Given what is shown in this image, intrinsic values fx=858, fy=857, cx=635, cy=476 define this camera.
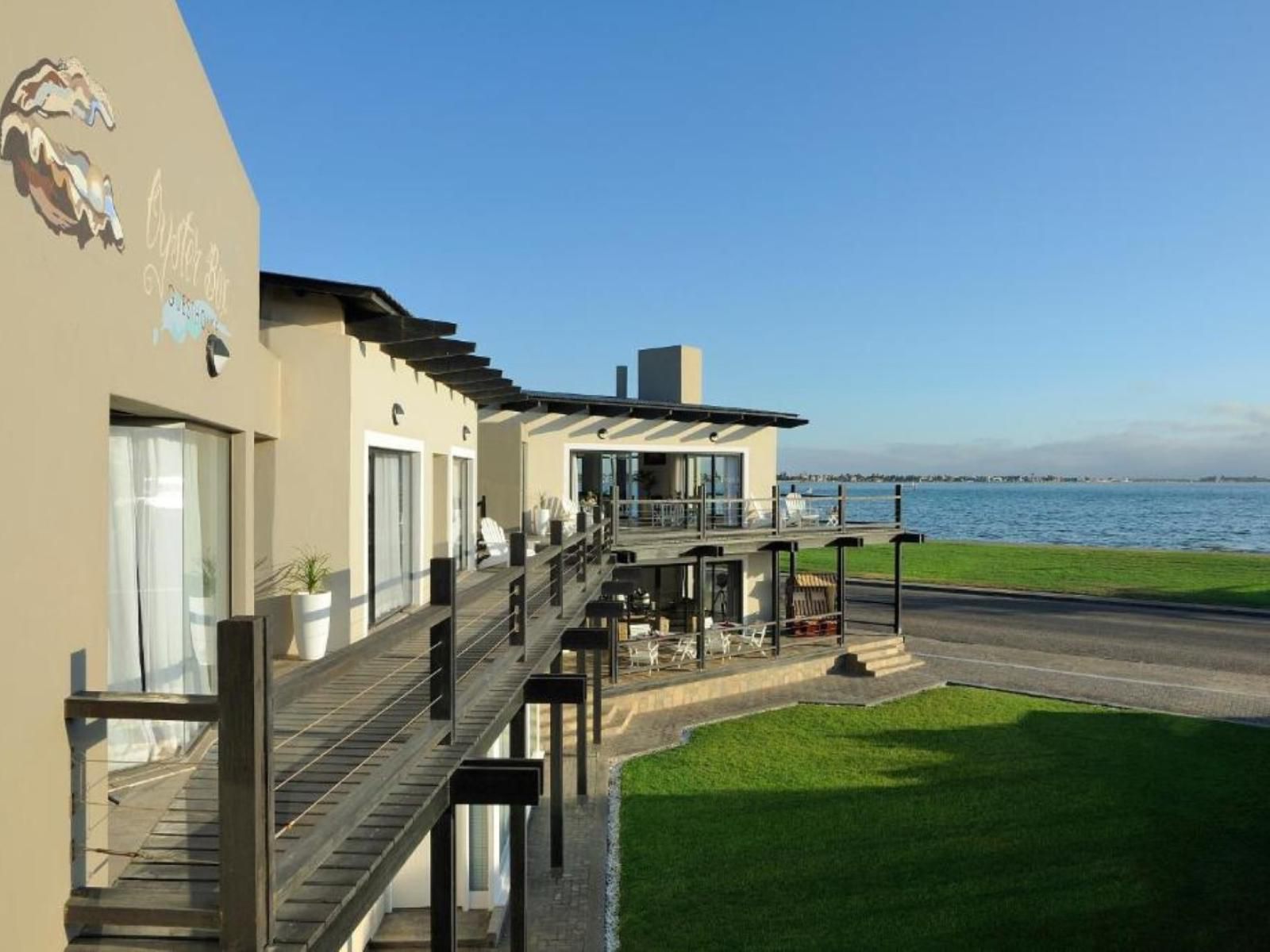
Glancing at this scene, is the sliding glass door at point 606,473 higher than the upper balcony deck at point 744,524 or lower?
higher

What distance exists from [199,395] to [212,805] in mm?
2875

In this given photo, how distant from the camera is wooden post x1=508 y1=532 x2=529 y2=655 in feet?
26.5

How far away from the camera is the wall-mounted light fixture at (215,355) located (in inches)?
250

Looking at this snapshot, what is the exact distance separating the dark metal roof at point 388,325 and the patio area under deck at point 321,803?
4.49 meters

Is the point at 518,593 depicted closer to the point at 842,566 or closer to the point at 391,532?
the point at 391,532

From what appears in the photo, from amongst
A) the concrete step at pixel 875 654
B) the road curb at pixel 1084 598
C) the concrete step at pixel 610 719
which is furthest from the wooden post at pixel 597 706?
the road curb at pixel 1084 598

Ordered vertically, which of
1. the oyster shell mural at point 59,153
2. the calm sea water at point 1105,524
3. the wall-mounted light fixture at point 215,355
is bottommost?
the calm sea water at point 1105,524

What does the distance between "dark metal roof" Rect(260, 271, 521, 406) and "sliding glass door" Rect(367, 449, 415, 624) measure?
1414 mm

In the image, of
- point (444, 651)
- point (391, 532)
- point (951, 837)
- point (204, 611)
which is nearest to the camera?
point (444, 651)

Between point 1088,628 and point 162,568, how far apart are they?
31.6 m

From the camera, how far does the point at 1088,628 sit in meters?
30.4

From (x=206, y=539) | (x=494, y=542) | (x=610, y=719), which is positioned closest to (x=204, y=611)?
(x=206, y=539)

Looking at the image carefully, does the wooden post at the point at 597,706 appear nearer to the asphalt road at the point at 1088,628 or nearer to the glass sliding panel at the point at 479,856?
the glass sliding panel at the point at 479,856

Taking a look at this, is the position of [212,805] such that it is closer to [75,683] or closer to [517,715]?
[75,683]
